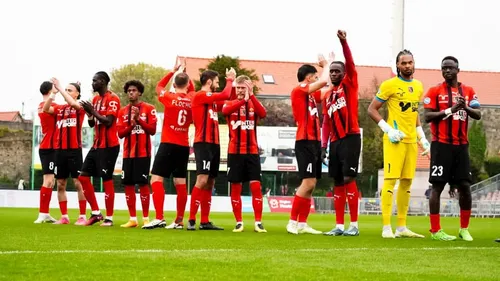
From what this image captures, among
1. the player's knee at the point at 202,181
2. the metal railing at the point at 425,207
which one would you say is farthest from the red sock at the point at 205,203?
the metal railing at the point at 425,207

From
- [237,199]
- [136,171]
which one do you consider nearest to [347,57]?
[237,199]

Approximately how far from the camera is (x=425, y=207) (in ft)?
134

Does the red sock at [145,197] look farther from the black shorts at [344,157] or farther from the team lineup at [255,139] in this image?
the black shorts at [344,157]

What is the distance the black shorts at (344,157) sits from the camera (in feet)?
39.4

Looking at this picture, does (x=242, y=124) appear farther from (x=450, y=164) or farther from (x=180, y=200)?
(x=450, y=164)

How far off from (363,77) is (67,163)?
227ft

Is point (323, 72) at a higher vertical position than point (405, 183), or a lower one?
higher

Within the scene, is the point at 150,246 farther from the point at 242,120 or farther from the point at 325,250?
the point at 242,120

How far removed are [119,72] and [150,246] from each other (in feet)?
288

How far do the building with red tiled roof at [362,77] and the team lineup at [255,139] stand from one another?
206ft

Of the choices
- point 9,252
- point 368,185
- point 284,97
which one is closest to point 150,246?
point 9,252

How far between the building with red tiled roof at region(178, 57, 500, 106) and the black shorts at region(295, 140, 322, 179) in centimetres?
6532

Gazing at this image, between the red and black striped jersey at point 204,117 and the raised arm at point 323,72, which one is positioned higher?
the raised arm at point 323,72

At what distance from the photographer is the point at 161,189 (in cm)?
1395
